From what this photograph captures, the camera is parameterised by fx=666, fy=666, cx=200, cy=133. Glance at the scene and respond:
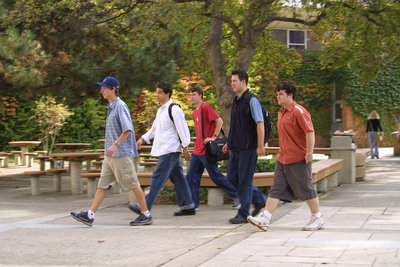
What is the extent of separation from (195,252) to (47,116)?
16.1 metres

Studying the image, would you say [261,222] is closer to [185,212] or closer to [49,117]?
[185,212]

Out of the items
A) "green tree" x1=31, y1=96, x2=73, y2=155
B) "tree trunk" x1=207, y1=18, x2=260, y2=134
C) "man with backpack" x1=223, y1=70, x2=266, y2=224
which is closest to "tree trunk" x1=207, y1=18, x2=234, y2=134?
"tree trunk" x1=207, y1=18, x2=260, y2=134

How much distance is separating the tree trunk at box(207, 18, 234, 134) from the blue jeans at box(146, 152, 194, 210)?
334 cm

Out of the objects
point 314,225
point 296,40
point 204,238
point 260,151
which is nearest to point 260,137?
point 260,151

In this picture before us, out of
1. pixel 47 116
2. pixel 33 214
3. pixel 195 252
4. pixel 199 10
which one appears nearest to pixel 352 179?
pixel 199 10

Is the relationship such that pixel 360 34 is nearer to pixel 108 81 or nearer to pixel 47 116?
pixel 108 81

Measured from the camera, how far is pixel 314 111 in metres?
27.7

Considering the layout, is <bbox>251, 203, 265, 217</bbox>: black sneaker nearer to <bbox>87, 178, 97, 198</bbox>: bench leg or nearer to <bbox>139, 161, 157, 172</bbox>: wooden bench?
<bbox>87, 178, 97, 198</bbox>: bench leg

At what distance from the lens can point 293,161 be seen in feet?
24.4

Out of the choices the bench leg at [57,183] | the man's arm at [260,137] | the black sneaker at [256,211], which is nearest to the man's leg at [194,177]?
the black sneaker at [256,211]

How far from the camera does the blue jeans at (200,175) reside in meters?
9.35

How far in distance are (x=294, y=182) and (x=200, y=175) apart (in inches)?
95.4

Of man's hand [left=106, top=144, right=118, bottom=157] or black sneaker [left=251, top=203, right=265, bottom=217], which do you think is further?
black sneaker [left=251, top=203, right=265, bottom=217]

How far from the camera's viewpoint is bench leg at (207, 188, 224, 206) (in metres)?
10.2
